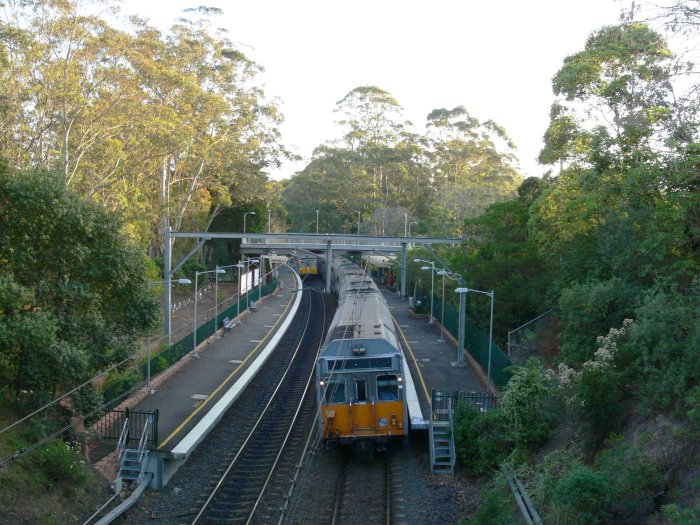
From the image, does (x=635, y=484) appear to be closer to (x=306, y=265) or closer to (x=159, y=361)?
(x=159, y=361)

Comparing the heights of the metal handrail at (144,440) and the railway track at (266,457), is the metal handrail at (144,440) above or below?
above

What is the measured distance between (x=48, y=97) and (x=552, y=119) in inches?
756

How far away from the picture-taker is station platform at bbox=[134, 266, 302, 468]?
17141mm

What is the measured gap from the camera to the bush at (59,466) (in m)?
13.5

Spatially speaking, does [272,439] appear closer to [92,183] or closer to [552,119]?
[552,119]

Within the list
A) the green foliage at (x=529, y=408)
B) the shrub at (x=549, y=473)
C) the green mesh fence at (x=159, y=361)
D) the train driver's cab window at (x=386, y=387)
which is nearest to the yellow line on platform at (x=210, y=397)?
the green mesh fence at (x=159, y=361)

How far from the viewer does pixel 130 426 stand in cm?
1625

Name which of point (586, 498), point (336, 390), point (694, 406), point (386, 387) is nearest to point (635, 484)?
point (586, 498)

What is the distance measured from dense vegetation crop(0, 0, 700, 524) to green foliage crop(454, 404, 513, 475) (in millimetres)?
48

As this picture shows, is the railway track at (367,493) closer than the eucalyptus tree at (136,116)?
Yes

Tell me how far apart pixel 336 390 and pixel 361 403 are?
664 millimetres

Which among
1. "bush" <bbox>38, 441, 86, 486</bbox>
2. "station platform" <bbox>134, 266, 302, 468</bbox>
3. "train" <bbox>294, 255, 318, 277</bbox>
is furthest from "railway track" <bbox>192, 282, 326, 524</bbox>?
"train" <bbox>294, 255, 318, 277</bbox>

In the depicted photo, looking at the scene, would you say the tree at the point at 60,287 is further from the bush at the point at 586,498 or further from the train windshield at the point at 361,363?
the bush at the point at 586,498

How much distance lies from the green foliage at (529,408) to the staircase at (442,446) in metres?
1.43
